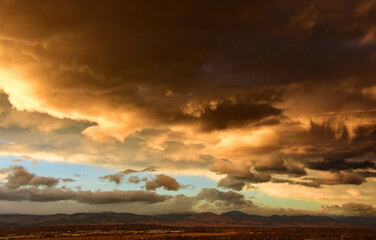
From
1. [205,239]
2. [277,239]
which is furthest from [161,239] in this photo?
[277,239]

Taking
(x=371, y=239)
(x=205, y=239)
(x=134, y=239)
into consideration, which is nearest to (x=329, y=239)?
(x=371, y=239)

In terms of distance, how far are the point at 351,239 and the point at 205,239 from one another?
93139 millimetres

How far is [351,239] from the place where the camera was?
181m

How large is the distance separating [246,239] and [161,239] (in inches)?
2172

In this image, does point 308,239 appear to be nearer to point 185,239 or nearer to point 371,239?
point 371,239

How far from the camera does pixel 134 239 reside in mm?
196125

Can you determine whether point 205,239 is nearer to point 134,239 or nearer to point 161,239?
point 161,239

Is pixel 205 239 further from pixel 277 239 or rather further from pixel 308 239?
pixel 308 239

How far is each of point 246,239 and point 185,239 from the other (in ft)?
130

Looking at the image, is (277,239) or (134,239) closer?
(277,239)

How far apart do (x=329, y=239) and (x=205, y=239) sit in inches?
3121

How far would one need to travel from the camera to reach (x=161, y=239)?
611 ft

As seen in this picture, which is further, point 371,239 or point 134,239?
point 134,239

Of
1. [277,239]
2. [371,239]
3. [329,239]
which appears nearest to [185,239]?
[277,239]
